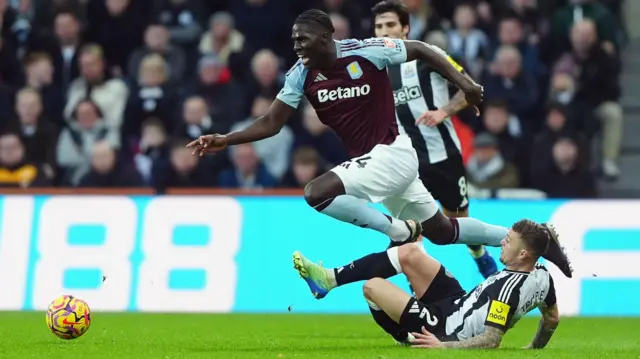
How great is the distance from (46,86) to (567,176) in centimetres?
658

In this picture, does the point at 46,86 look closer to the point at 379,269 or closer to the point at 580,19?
the point at 580,19

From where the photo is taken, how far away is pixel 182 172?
15477 mm

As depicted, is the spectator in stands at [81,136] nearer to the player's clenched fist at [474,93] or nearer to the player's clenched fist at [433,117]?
the player's clenched fist at [433,117]

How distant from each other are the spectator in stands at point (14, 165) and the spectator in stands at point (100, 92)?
123cm

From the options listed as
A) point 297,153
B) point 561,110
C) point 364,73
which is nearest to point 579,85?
point 561,110

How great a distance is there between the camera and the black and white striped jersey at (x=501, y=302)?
819 centimetres

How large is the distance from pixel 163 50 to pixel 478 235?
27.0 ft

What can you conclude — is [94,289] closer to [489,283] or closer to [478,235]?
[478,235]

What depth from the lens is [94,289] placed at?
13391 millimetres

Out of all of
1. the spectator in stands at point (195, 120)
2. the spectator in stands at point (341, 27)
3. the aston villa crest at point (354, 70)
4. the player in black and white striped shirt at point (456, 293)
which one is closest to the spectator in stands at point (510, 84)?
the spectator in stands at point (341, 27)

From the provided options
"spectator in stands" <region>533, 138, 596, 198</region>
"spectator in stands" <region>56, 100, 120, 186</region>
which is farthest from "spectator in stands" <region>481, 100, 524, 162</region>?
"spectator in stands" <region>56, 100, 120, 186</region>

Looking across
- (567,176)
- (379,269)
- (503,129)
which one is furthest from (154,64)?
(379,269)

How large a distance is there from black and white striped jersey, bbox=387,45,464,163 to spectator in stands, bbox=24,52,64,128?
6.95 m

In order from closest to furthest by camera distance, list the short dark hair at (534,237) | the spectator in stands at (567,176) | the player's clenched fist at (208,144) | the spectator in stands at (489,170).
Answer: the short dark hair at (534,237) → the player's clenched fist at (208,144) → the spectator in stands at (489,170) → the spectator in stands at (567,176)
